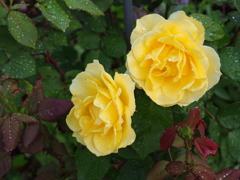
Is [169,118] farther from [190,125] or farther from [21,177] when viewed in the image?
[21,177]

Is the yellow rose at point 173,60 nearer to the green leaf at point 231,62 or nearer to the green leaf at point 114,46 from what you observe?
the green leaf at point 231,62

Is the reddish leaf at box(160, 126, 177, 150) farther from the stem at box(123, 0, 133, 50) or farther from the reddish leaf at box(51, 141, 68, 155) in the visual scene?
the stem at box(123, 0, 133, 50)

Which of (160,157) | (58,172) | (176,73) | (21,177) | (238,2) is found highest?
(238,2)

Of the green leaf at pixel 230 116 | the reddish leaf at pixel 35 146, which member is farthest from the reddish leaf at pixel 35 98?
the green leaf at pixel 230 116

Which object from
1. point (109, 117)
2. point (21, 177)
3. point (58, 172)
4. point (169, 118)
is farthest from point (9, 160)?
point (21, 177)

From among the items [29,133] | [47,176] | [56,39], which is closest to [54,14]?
[56,39]
